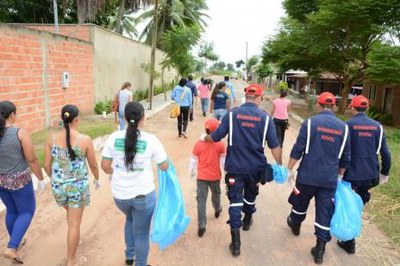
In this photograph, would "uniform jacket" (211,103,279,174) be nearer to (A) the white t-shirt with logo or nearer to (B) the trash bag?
(B) the trash bag

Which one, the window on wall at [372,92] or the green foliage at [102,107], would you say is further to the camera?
the window on wall at [372,92]

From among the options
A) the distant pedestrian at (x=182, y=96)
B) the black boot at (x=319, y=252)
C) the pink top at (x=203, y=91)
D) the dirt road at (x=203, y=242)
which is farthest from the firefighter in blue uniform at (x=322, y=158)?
the pink top at (x=203, y=91)

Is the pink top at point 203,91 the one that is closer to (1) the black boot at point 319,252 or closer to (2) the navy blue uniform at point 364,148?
(2) the navy blue uniform at point 364,148

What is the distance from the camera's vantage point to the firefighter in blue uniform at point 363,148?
420cm

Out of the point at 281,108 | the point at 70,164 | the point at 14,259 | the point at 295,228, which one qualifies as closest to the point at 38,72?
the point at 281,108

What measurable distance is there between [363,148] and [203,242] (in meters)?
2.21

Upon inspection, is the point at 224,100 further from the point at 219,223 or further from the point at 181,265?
the point at 181,265

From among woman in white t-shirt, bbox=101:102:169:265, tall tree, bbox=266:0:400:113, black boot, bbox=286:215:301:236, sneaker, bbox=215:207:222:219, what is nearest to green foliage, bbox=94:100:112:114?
tall tree, bbox=266:0:400:113

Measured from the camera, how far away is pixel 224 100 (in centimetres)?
995

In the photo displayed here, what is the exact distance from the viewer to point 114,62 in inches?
647

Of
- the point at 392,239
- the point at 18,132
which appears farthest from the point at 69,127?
the point at 392,239

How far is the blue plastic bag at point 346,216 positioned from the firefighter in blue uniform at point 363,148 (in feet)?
0.89

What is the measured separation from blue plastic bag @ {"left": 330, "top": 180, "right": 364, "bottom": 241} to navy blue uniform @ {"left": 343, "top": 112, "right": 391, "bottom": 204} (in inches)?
10.6

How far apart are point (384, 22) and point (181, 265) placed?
15.3 m
